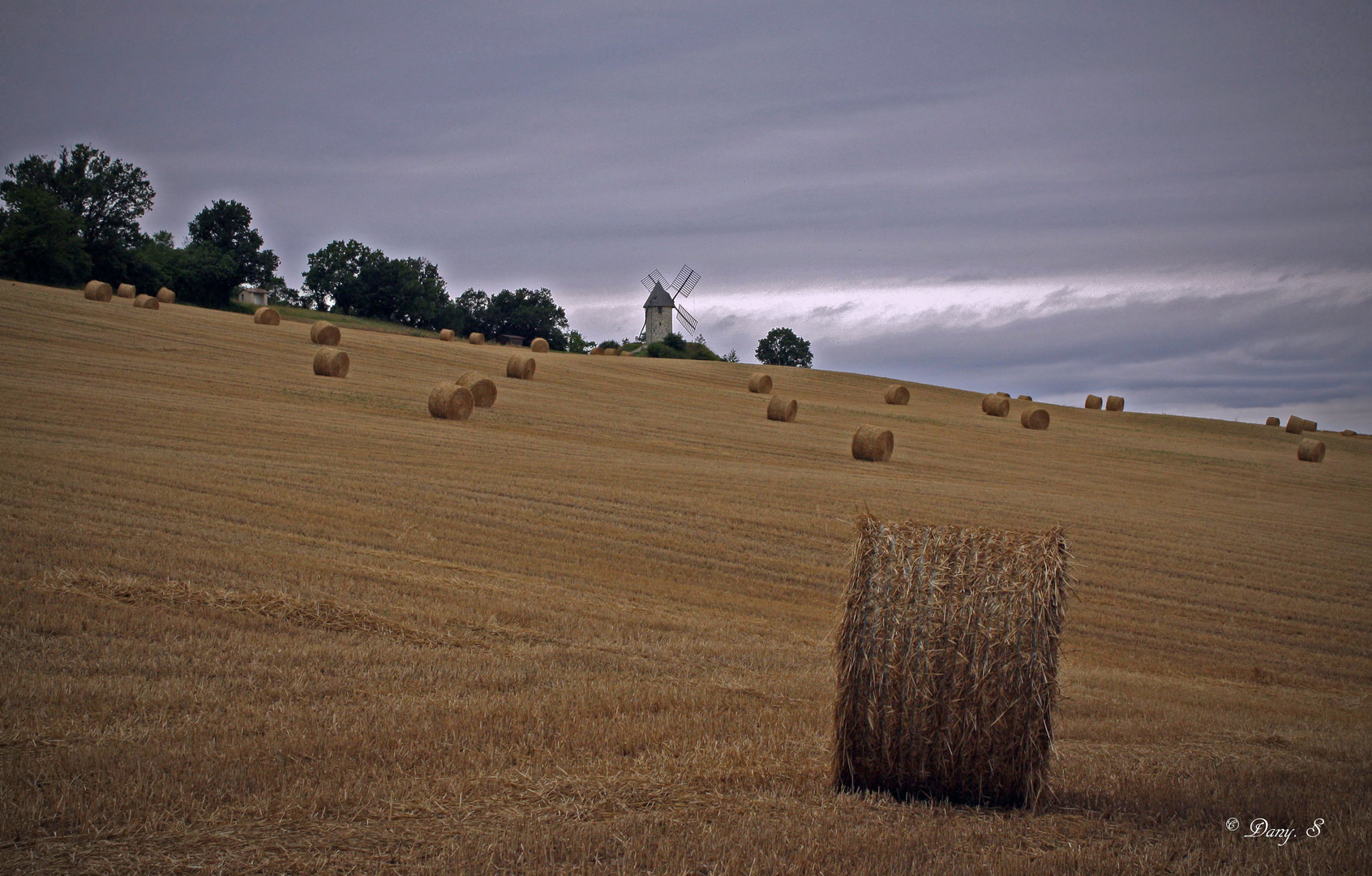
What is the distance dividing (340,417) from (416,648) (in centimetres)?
1637

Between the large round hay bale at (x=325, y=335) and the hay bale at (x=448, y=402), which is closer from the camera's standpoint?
the hay bale at (x=448, y=402)

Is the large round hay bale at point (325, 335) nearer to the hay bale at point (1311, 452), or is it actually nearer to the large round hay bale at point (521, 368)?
the large round hay bale at point (521, 368)

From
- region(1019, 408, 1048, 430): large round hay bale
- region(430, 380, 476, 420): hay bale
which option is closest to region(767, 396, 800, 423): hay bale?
region(1019, 408, 1048, 430): large round hay bale

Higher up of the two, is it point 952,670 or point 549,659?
point 952,670

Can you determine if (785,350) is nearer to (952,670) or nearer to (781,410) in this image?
(781,410)

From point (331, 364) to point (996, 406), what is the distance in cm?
2868

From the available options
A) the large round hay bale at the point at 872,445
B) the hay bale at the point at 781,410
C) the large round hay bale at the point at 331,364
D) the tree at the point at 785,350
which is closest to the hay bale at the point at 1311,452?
the hay bale at the point at 781,410

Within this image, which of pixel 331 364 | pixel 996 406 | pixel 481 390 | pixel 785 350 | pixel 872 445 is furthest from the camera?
pixel 785 350

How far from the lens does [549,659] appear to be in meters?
7.89

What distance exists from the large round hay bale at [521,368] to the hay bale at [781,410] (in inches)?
379

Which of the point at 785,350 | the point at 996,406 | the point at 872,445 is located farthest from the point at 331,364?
the point at 785,350

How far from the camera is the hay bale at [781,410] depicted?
1342 inches

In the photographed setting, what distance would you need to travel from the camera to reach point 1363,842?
15.9 ft

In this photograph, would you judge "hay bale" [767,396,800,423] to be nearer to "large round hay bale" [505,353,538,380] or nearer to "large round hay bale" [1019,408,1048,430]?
"large round hay bale" [505,353,538,380]
